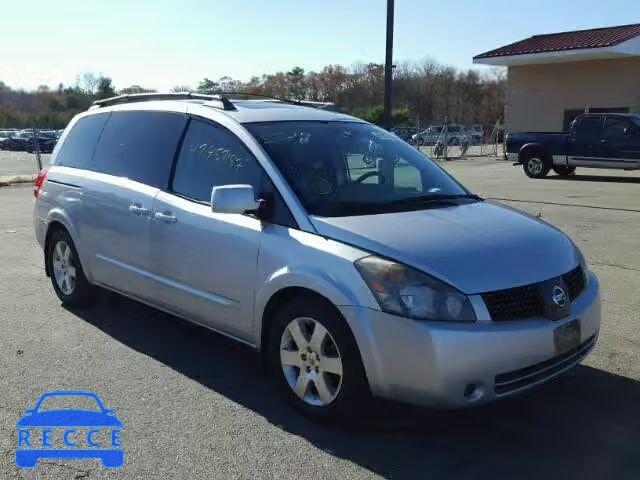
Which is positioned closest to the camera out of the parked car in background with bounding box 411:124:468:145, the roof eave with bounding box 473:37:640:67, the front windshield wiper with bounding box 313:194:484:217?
the front windshield wiper with bounding box 313:194:484:217

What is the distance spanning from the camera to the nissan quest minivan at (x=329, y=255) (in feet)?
10.6

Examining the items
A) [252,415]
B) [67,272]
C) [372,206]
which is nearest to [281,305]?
[252,415]

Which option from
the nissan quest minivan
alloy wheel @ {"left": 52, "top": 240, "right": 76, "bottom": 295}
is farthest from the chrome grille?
alloy wheel @ {"left": 52, "top": 240, "right": 76, "bottom": 295}

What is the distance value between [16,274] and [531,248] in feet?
19.5

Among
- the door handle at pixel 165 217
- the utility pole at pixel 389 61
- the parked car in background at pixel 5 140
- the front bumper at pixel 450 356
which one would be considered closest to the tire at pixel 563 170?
the utility pole at pixel 389 61

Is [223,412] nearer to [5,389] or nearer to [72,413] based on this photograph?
[72,413]

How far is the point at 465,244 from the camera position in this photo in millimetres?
3486

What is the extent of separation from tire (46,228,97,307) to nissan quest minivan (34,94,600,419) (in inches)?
11.0

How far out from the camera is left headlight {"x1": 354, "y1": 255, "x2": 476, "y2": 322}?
3184mm

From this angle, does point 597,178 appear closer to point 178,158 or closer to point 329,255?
point 178,158

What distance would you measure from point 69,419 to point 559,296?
281 cm

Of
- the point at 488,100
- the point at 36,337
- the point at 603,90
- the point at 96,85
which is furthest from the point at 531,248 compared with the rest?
the point at 96,85

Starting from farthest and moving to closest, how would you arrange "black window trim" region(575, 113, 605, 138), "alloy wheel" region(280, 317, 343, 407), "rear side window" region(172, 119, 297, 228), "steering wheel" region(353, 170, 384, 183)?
"black window trim" region(575, 113, 605, 138) → "steering wheel" region(353, 170, 384, 183) → "rear side window" region(172, 119, 297, 228) → "alloy wheel" region(280, 317, 343, 407)

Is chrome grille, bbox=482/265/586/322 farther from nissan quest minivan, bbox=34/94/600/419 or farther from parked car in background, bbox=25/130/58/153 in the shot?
parked car in background, bbox=25/130/58/153
